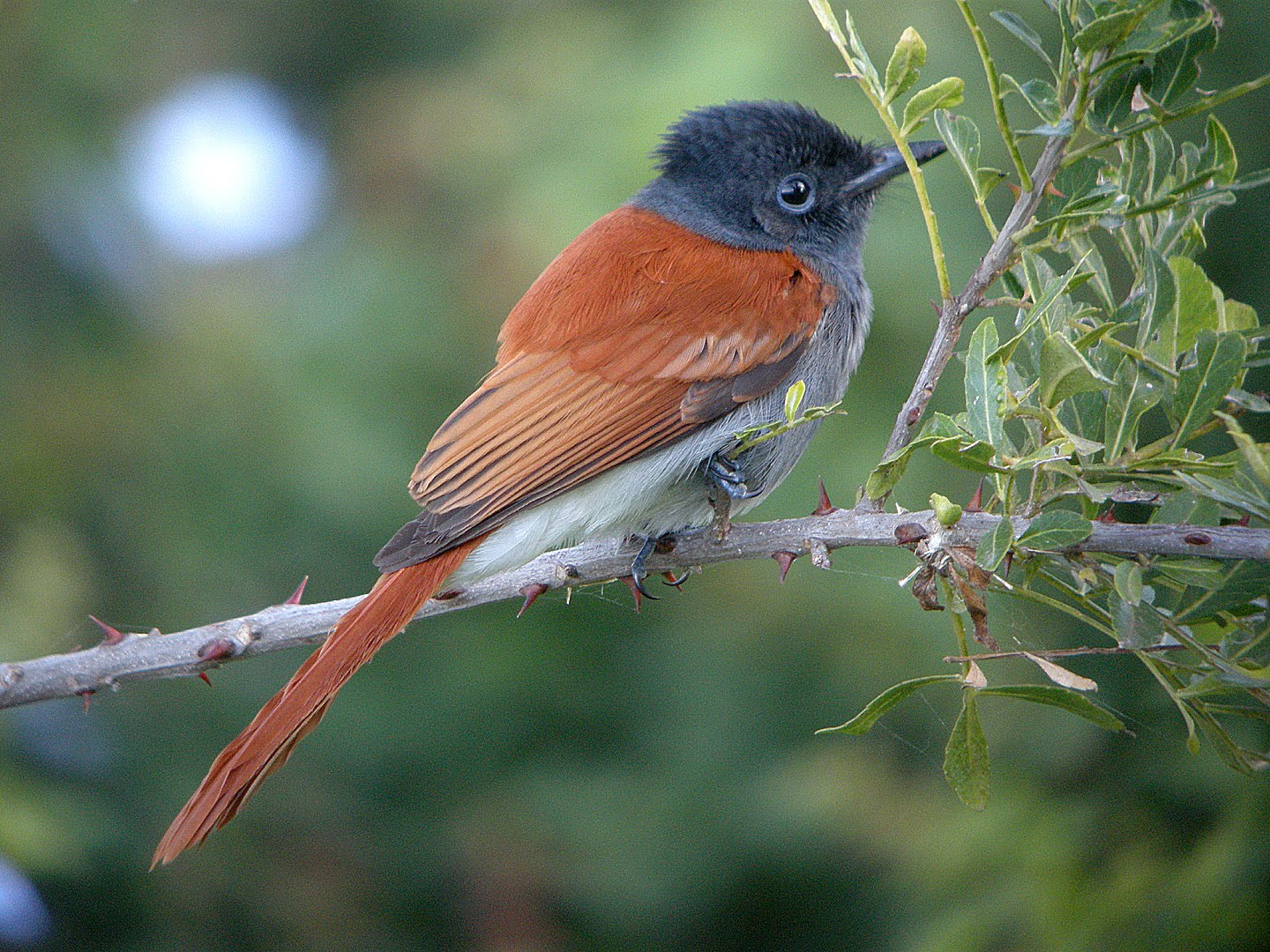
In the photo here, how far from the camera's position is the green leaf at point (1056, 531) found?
159 centimetres

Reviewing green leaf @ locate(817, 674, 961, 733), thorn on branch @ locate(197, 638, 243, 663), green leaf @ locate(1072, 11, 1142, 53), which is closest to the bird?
thorn on branch @ locate(197, 638, 243, 663)

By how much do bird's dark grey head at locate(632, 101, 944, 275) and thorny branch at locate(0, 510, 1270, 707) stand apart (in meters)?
1.06

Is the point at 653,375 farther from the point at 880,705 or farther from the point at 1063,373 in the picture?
the point at 1063,373

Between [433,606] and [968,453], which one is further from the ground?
[968,453]

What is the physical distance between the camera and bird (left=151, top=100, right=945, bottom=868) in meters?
2.54

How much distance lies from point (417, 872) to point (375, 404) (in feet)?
5.18

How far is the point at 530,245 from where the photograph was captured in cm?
392

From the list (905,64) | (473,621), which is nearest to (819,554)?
(905,64)

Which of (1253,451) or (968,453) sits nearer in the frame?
(1253,451)

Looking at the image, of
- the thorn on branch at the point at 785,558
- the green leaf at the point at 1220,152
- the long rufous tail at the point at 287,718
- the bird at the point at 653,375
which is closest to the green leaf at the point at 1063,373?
the green leaf at the point at 1220,152

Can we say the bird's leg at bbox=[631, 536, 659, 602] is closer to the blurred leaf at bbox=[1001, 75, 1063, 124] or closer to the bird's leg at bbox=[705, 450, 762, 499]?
the bird's leg at bbox=[705, 450, 762, 499]

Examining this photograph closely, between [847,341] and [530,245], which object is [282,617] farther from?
[530,245]

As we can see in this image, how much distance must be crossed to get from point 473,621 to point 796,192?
1774 mm

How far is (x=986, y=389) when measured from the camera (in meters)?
1.64
